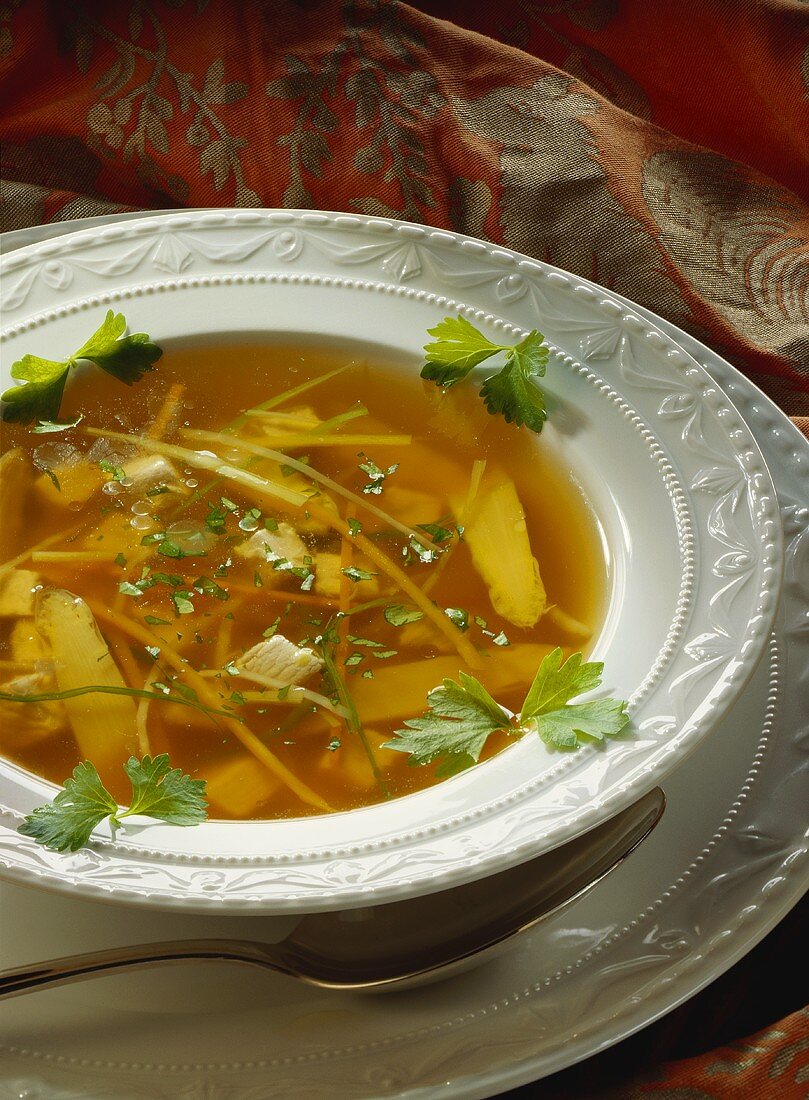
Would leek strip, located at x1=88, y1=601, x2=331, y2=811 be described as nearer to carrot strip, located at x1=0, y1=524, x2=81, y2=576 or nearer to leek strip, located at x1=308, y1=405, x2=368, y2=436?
carrot strip, located at x1=0, y1=524, x2=81, y2=576

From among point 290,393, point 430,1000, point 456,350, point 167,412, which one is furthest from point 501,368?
point 430,1000

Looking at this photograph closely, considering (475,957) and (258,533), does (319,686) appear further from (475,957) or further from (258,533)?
(475,957)

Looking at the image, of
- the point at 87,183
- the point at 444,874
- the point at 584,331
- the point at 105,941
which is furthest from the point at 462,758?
the point at 87,183

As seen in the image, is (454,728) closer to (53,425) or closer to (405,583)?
(405,583)

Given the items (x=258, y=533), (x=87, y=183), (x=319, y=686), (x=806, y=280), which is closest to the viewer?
(x=319, y=686)

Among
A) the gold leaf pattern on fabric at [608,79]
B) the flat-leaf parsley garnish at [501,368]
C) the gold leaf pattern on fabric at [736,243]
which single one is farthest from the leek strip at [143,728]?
the gold leaf pattern on fabric at [608,79]

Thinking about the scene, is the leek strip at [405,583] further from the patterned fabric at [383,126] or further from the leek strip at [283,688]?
the patterned fabric at [383,126]
